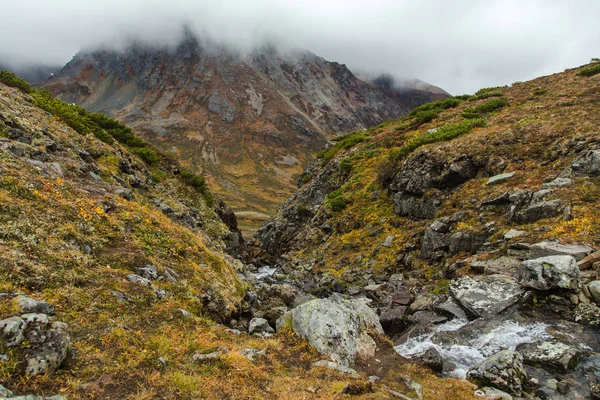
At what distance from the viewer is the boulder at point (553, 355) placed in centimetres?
899

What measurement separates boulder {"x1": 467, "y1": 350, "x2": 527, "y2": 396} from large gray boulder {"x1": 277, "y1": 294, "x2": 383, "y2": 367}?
3078 millimetres

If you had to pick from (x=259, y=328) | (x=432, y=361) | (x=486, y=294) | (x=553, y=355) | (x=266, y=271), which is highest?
(x=486, y=294)

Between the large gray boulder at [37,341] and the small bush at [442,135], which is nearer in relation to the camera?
the large gray boulder at [37,341]

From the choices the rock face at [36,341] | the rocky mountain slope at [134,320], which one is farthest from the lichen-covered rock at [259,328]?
the rock face at [36,341]

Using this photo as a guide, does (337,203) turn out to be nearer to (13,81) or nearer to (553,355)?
(553,355)

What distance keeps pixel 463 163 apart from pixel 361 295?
13.5m

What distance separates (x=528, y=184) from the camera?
64.1 ft

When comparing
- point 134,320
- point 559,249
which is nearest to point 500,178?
point 559,249

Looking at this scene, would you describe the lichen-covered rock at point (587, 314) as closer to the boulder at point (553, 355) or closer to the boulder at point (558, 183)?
the boulder at point (553, 355)

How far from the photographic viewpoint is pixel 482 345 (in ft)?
36.0

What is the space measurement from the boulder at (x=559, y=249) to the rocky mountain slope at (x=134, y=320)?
8008 millimetres

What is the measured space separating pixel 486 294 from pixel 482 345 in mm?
2669

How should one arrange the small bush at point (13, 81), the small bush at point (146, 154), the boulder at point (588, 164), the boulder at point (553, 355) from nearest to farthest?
the boulder at point (553, 355) → the boulder at point (588, 164) → the small bush at point (13, 81) → the small bush at point (146, 154)

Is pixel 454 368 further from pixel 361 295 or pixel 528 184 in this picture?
pixel 528 184
